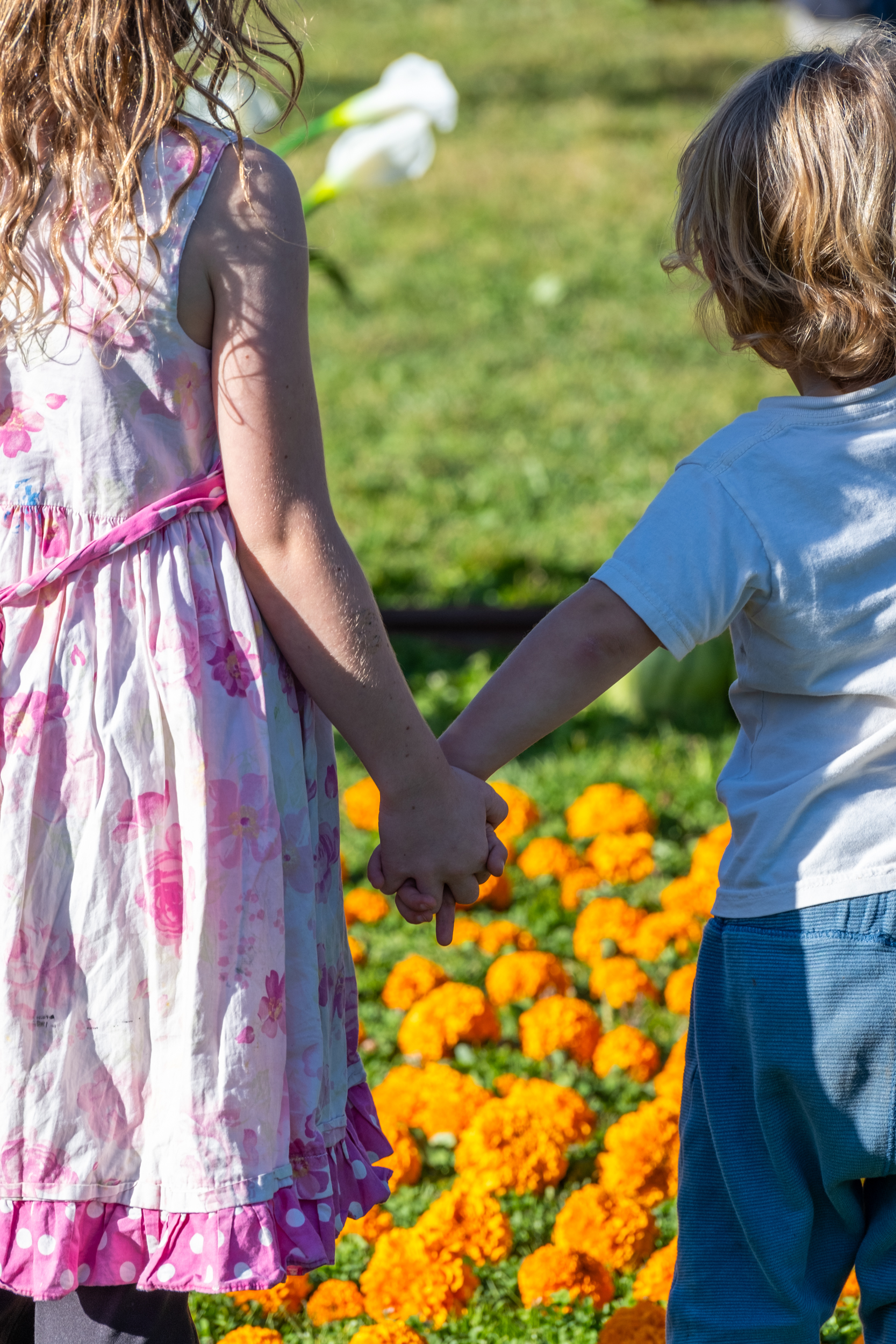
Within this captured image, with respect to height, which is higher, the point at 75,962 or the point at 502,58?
the point at 502,58

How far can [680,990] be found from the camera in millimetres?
2535

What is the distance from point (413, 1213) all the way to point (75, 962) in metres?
1.00

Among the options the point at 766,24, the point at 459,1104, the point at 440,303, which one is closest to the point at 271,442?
the point at 459,1104

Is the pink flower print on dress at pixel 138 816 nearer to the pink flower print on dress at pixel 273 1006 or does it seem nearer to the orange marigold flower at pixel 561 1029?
the pink flower print on dress at pixel 273 1006

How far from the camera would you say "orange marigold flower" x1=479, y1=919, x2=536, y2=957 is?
8.95 feet

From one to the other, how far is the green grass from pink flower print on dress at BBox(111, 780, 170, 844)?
206 centimetres

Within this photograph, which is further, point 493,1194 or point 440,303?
point 440,303

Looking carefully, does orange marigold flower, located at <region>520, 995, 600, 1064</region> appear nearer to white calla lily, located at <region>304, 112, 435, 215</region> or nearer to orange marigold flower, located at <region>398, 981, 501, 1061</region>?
orange marigold flower, located at <region>398, 981, 501, 1061</region>

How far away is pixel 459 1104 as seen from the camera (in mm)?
2252

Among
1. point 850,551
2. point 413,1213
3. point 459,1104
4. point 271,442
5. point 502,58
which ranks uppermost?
point 502,58

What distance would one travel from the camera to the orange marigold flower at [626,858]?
2.93 m

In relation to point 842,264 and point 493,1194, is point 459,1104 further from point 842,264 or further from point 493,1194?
point 842,264

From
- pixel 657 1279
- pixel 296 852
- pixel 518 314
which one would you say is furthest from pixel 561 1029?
pixel 518 314

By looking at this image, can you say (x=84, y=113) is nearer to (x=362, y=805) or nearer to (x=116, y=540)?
(x=116, y=540)
